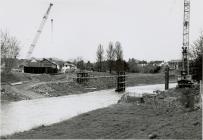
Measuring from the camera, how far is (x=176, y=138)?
2583 centimetres

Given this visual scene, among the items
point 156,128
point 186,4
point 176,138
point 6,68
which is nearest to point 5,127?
point 156,128

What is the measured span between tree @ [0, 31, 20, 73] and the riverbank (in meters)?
2.91

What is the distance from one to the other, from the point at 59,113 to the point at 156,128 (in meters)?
27.1

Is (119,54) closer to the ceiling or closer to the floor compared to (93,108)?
closer to the ceiling

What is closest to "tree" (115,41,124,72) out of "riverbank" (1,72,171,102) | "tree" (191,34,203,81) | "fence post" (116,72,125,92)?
"riverbank" (1,72,171,102)

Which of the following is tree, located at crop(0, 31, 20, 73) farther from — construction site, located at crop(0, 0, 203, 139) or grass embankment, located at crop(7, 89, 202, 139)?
grass embankment, located at crop(7, 89, 202, 139)

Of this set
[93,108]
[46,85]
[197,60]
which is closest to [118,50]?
[46,85]

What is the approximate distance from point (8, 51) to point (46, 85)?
20.3 metres

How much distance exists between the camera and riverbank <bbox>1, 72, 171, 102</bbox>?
268ft

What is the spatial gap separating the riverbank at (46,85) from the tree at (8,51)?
2912mm

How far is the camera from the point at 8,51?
362 feet

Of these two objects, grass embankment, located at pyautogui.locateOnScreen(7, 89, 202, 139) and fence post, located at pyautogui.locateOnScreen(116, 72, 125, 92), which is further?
fence post, located at pyautogui.locateOnScreen(116, 72, 125, 92)

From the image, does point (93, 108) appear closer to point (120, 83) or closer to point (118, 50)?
point (120, 83)

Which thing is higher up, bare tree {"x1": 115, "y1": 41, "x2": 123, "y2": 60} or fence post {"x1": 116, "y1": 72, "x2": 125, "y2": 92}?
bare tree {"x1": 115, "y1": 41, "x2": 123, "y2": 60}
